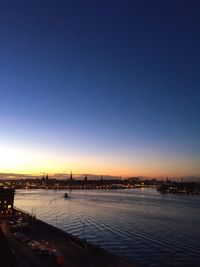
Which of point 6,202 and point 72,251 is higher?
point 6,202

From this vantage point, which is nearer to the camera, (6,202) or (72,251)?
(72,251)

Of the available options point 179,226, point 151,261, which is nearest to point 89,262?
point 151,261

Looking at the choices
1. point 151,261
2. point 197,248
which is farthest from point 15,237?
point 197,248

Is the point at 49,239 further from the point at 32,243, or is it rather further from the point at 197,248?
the point at 197,248

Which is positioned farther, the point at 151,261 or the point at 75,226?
the point at 75,226

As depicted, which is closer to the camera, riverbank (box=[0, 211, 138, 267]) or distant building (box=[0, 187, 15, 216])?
riverbank (box=[0, 211, 138, 267])

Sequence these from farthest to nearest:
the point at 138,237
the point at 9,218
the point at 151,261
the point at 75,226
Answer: the point at 75,226 < the point at 9,218 < the point at 138,237 < the point at 151,261

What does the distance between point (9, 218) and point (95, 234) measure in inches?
727

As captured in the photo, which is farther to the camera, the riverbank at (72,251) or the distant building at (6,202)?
the distant building at (6,202)

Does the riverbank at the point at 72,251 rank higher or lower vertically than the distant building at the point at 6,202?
lower

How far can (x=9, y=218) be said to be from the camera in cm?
6750

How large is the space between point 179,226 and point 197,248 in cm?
2544

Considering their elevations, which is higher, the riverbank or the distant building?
the distant building

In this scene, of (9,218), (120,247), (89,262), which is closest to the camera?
(89,262)
